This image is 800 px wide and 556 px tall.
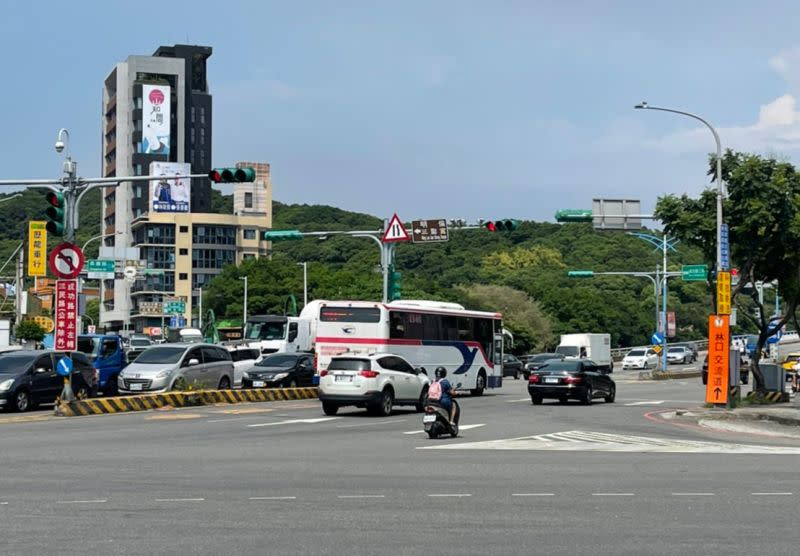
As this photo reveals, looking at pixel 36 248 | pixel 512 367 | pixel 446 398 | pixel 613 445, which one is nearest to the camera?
pixel 613 445

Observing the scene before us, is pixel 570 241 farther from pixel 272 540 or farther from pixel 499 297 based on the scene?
pixel 272 540

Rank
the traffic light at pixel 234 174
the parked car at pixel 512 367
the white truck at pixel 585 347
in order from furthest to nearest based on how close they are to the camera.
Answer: the white truck at pixel 585 347 → the parked car at pixel 512 367 → the traffic light at pixel 234 174

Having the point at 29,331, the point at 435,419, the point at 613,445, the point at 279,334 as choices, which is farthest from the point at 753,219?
the point at 29,331

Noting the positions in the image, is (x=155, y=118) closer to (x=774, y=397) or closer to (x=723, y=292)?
(x=774, y=397)

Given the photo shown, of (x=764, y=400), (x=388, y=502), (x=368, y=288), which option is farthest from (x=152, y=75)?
(x=388, y=502)

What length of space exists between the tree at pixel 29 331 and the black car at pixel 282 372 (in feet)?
123

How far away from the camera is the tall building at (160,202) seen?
5477 inches

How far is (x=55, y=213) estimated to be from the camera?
2777cm

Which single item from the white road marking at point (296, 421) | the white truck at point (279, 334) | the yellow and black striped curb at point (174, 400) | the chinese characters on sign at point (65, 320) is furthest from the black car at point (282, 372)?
the white truck at point (279, 334)

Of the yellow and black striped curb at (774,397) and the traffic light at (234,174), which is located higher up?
the traffic light at (234,174)

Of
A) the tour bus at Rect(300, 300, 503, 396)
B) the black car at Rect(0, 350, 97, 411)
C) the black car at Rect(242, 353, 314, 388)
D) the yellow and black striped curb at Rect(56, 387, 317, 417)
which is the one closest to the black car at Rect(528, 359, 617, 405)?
the tour bus at Rect(300, 300, 503, 396)

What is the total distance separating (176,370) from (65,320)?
6.69 metres

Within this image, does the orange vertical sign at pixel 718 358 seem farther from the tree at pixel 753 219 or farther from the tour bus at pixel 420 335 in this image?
the tour bus at pixel 420 335

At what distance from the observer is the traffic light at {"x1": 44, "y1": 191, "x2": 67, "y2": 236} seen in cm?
2761
